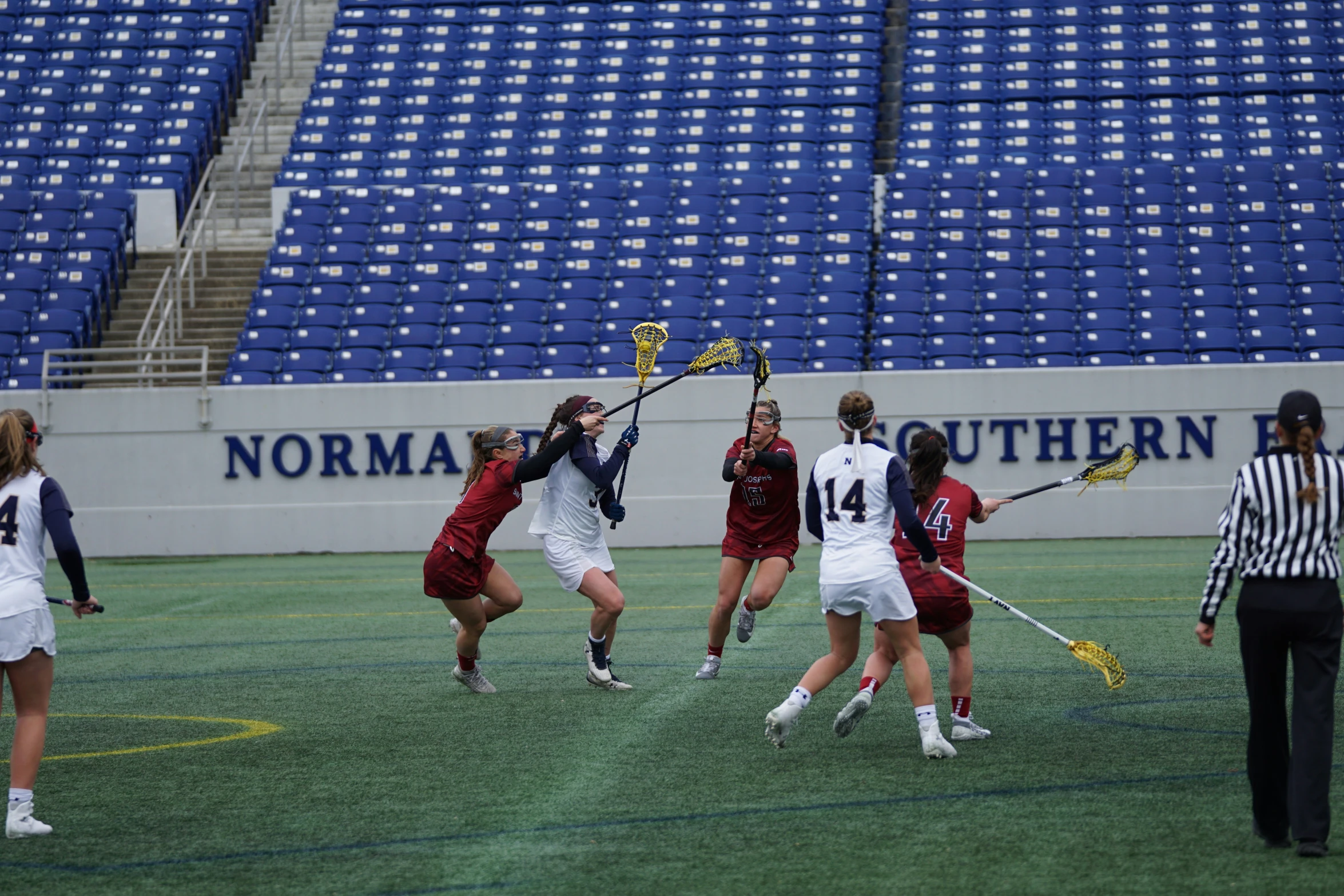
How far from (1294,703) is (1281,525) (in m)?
0.63

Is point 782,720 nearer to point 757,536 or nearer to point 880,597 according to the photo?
point 880,597

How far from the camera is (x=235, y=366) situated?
2108cm

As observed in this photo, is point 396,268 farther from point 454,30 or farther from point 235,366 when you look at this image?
point 454,30

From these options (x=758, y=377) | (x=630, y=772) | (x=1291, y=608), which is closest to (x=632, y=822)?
(x=630, y=772)

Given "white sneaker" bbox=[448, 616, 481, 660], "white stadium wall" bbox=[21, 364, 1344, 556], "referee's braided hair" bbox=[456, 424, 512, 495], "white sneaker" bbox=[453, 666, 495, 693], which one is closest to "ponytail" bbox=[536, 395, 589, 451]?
"referee's braided hair" bbox=[456, 424, 512, 495]

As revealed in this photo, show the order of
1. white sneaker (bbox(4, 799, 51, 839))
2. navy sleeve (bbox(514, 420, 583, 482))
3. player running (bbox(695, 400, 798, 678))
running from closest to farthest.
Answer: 1. white sneaker (bbox(4, 799, 51, 839))
2. navy sleeve (bbox(514, 420, 583, 482))
3. player running (bbox(695, 400, 798, 678))

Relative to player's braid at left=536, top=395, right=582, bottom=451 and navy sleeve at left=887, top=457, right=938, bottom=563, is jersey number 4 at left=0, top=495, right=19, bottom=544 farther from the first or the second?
navy sleeve at left=887, top=457, right=938, bottom=563

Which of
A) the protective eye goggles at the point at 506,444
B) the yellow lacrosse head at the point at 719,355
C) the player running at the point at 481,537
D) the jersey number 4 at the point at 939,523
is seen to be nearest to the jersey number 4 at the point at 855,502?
the jersey number 4 at the point at 939,523

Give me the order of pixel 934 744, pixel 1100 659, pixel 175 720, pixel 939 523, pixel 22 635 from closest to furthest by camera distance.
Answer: pixel 22 635, pixel 934 744, pixel 939 523, pixel 1100 659, pixel 175 720

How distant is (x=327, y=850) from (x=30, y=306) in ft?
62.9

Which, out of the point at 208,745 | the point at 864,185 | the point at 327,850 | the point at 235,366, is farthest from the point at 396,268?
the point at 327,850

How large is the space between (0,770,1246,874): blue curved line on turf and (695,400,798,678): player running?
3.29 m

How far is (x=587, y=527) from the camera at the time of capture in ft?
29.8

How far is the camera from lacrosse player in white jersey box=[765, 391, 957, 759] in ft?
21.8
